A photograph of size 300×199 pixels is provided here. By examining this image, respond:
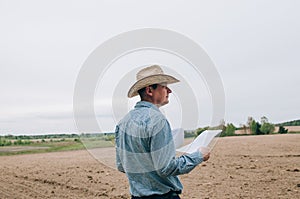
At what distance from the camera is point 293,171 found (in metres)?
9.60

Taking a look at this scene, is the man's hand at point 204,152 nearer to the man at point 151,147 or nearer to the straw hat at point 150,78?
the man at point 151,147

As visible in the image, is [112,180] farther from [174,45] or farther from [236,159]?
[174,45]

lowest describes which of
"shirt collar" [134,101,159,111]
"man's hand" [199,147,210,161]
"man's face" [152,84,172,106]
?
"man's hand" [199,147,210,161]

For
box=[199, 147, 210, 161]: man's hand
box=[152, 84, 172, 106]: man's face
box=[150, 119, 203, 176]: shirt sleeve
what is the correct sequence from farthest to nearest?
1. box=[152, 84, 172, 106]: man's face
2. box=[199, 147, 210, 161]: man's hand
3. box=[150, 119, 203, 176]: shirt sleeve

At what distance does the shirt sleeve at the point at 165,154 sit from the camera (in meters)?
2.04

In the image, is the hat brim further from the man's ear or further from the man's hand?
the man's hand

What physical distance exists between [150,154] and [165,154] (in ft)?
0.38

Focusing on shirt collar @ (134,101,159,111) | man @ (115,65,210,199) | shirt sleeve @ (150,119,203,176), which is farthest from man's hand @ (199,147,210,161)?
shirt collar @ (134,101,159,111)

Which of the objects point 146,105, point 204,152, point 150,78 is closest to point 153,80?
point 150,78

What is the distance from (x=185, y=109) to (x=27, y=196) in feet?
22.4

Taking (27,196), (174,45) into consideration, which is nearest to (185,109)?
(174,45)

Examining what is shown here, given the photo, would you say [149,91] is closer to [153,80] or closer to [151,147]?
[153,80]

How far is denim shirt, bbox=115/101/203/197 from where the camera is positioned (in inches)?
80.9

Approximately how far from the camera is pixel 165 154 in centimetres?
205
